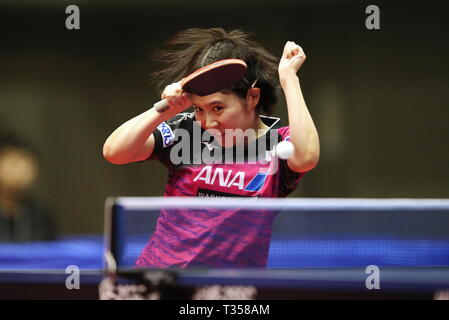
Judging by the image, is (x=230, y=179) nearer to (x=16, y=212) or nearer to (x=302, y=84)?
(x=16, y=212)

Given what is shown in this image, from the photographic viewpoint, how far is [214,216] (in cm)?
223

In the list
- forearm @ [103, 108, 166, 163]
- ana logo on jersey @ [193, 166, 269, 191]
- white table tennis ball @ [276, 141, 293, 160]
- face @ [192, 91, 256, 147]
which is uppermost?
face @ [192, 91, 256, 147]

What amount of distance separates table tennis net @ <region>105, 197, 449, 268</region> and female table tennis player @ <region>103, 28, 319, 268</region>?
92 millimetres

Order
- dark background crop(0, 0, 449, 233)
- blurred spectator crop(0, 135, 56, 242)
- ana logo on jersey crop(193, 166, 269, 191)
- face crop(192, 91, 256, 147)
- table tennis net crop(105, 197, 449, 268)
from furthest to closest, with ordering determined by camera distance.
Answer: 1. dark background crop(0, 0, 449, 233)
2. blurred spectator crop(0, 135, 56, 242)
3. ana logo on jersey crop(193, 166, 269, 191)
4. face crop(192, 91, 256, 147)
5. table tennis net crop(105, 197, 449, 268)

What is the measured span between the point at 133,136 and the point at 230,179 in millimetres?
371

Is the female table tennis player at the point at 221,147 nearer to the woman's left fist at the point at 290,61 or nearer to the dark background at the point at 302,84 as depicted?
the woman's left fist at the point at 290,61

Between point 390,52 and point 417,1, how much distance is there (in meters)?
0.58

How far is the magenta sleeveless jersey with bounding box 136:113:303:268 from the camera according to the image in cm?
220

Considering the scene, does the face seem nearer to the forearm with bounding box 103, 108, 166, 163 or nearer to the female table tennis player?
the female table tennis player

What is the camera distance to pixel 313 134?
7.30 ft

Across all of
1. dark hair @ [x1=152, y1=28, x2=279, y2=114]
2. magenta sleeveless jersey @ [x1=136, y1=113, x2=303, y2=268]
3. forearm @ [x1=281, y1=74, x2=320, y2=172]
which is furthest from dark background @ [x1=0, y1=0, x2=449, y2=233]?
forearm @ [x1=281, y1=74, x2=320, y2=172]
